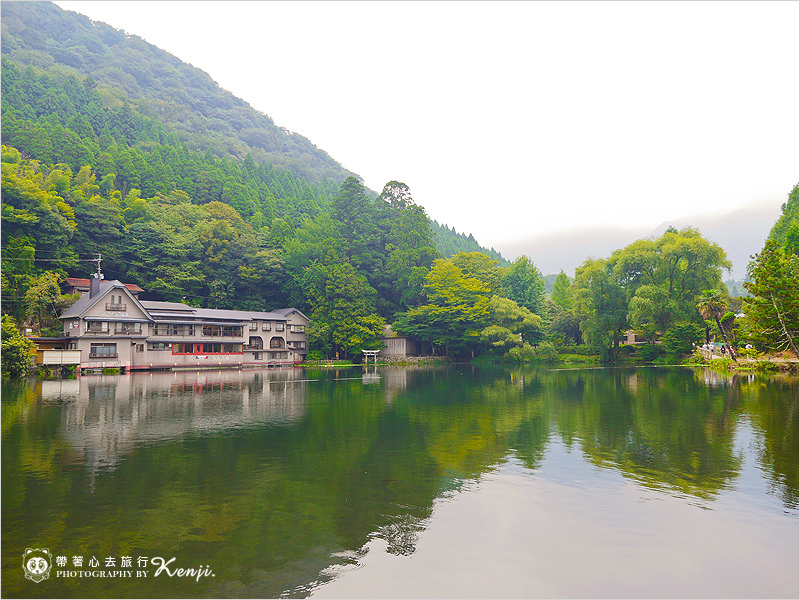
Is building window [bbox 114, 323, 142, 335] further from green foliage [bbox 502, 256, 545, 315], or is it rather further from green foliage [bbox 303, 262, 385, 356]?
green foliage [bbox 502, 256, 545, 315]

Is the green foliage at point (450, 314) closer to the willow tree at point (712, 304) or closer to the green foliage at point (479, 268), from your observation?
the green foliage at point (479, 268)

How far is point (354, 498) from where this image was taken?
869 centimetres

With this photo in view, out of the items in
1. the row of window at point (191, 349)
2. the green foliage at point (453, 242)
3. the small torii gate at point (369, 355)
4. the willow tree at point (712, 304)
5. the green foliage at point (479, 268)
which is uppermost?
the green foliage at point (453, 242)

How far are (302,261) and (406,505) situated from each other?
59.0m

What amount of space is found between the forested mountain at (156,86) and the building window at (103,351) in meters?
92.0

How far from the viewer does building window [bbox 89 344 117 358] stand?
1607 inches

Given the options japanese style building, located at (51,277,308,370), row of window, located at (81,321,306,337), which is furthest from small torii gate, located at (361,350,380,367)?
row of window, located at (81,321,306,337)

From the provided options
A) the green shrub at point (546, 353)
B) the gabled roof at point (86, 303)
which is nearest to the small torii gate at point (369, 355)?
the green shrub at point (546, 353)

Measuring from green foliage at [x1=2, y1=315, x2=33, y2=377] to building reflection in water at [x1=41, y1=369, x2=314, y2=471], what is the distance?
5759mm

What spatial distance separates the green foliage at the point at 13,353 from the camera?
32219 millimetres

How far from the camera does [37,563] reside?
629 cm

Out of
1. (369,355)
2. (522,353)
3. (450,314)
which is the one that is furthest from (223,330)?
(522,353)

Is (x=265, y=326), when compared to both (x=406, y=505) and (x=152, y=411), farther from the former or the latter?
(x=406, y=505)

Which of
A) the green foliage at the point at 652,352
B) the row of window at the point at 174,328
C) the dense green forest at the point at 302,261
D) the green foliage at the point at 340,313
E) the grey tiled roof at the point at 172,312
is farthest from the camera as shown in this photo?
the green foliage at the point at 340,313
